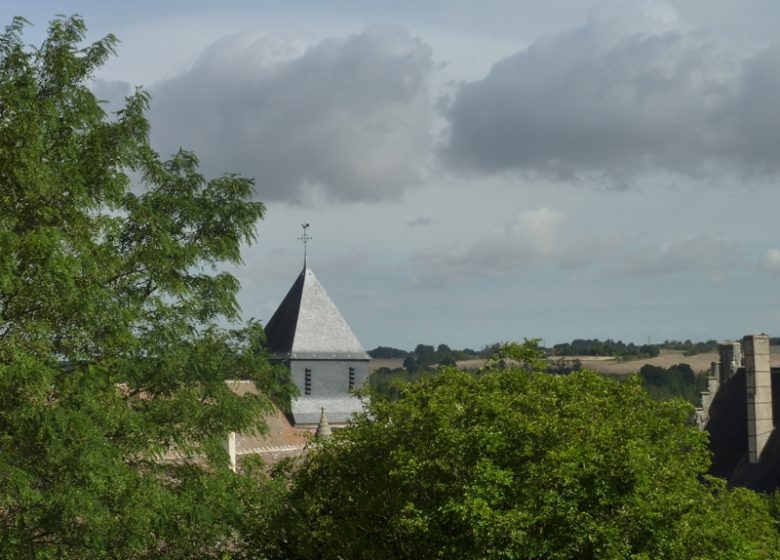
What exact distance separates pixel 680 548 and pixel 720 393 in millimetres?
30198

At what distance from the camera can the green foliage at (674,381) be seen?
104938 mm

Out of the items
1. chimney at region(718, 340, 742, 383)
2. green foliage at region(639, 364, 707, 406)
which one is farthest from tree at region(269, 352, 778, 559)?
green foliage at region(639, 364, 707, 406)

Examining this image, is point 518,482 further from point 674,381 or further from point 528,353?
point 674,381

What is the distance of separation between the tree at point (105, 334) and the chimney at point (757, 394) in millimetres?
24654

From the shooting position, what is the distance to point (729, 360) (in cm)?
4812

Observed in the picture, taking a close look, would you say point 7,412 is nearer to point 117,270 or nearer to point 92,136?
point 117,270

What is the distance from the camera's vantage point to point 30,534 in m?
19.0

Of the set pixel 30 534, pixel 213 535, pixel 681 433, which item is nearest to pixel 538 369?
pixel 681 433

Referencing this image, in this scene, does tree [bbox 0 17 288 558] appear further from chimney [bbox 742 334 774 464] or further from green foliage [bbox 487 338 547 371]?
chimney [bbox 742 334 774 464]

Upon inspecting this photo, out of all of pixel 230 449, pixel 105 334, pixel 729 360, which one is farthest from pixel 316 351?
pixel 105 334

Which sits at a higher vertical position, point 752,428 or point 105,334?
point 105,334

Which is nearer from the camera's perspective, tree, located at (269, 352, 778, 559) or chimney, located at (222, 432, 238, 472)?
tree, located at (269, 352, 778, 559)

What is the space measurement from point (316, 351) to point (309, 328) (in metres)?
1.57

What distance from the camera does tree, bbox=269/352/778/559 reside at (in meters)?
19.1
